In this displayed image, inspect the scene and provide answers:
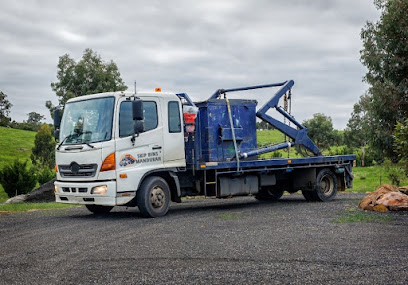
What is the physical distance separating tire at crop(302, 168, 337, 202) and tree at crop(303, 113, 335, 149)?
58.2 meters

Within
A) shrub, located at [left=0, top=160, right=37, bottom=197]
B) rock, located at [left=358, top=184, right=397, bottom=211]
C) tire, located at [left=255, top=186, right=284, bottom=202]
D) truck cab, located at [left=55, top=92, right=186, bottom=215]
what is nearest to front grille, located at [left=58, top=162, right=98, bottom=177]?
truck cab, located at [left=55, top=92, right=186, bottom=215]

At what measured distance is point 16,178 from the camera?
83.5ft

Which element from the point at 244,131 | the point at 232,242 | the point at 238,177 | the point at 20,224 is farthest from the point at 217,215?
the point at 20,224

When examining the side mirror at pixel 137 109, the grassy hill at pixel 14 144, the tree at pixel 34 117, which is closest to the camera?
the side mirror at pixel 137 109

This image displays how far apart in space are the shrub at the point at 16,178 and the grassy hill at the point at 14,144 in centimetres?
4360

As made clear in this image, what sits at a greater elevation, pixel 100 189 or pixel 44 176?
pixel 44 176

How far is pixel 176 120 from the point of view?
12094 millimetres

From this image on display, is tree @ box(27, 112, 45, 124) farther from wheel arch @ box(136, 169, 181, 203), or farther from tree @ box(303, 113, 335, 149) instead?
wheel arch @ box(136, 169, 181, 203)

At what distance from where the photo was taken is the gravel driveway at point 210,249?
6039 millimetres

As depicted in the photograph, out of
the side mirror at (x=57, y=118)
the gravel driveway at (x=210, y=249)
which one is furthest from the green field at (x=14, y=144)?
the gravel driveway at (x=210, y=249)

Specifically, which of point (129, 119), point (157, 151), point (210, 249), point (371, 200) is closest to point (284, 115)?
point (371, 200)

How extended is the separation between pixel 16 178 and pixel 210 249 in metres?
20.4

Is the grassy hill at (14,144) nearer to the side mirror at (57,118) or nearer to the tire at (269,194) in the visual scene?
the tire at (269,194)

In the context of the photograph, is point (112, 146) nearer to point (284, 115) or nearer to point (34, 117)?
point (284, 115)
